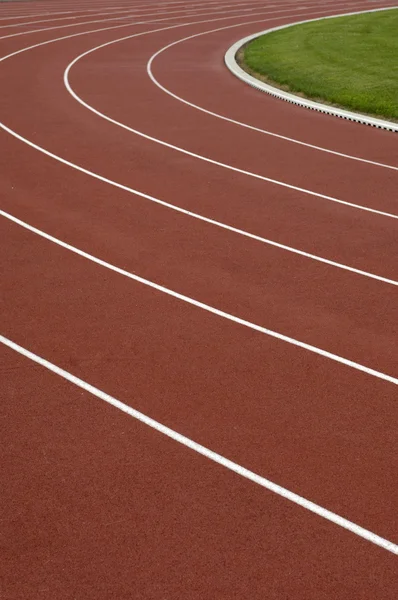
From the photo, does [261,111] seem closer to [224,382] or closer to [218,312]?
[218,312]

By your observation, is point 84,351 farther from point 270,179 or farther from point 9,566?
point 270,179

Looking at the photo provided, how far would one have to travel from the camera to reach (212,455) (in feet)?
19.2

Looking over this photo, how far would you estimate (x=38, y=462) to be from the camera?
576 cm

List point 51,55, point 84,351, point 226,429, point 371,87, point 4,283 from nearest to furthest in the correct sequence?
1. point 226,429
2. point 84,351
3. point 4,283
4. point 371,87
5. point 51,55

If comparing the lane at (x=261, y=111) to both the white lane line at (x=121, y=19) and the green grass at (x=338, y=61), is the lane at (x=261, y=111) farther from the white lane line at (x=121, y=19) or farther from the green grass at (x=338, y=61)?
the white lane line at (x=121, y=19)

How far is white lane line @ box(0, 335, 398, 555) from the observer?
512 centimetres

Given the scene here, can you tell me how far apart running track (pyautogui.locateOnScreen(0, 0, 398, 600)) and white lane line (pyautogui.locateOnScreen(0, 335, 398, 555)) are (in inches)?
0.7

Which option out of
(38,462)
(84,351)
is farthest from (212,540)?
(84,351)

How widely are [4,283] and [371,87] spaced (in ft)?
35.7

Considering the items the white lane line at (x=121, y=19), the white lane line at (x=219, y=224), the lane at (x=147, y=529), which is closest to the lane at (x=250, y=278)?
the white lane line at (x=219, y=224)

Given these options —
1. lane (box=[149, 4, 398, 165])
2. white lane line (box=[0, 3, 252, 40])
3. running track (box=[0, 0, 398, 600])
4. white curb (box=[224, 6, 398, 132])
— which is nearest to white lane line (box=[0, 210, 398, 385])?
running track (box=[0, 0, 398, 600])

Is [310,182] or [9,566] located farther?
[310,182]

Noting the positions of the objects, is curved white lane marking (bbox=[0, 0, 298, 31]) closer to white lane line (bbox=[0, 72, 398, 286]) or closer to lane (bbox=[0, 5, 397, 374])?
white lane line (bbox=[0, 72, 398, 286])

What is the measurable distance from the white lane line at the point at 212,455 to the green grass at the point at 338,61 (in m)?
10.3
